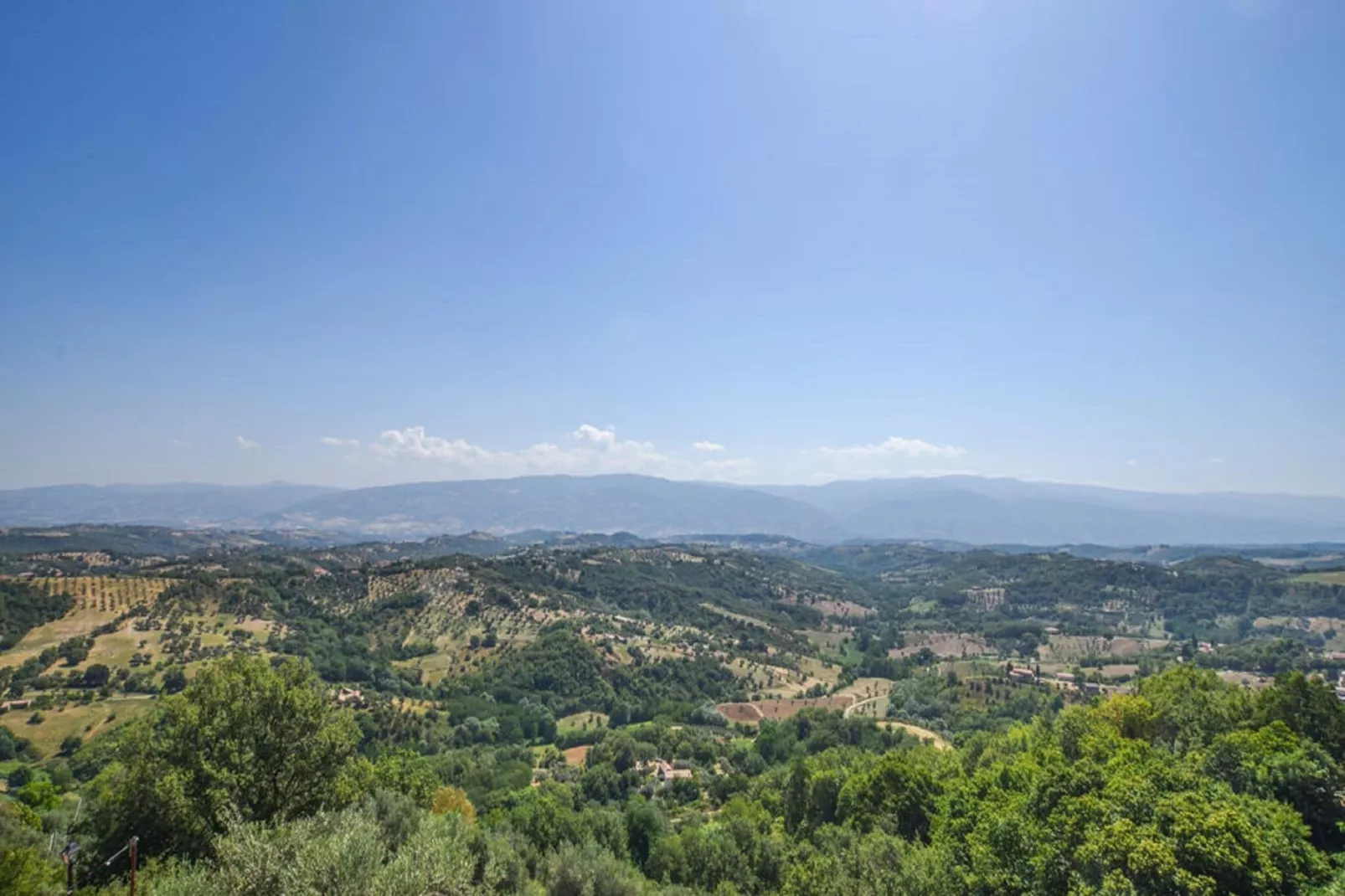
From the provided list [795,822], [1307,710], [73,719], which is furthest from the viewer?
[73,719]

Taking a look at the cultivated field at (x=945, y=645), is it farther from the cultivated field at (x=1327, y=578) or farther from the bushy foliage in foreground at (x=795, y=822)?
the bushy foliage in foreground at (x=795, y=822)

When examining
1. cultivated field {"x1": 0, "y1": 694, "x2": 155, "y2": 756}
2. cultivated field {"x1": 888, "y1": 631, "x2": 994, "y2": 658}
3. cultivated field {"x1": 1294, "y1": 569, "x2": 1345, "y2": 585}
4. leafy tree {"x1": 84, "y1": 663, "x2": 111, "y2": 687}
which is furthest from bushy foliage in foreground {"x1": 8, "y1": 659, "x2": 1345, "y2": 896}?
cultivated field {"x1": 1294, "y1": 569, "x2": 1345, "y2": 585}

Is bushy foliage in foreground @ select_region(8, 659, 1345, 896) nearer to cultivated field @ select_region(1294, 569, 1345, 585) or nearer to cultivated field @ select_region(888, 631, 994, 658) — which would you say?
cultivated field @ select_region(888, 631, 994, 658)

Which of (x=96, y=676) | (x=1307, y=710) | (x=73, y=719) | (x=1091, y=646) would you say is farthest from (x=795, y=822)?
(x=1091, y=646)

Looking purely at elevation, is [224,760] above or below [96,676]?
above

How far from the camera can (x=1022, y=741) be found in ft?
151

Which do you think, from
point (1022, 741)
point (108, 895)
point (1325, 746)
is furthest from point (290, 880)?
point (1022, 741)

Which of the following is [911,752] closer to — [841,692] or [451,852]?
[451,852]

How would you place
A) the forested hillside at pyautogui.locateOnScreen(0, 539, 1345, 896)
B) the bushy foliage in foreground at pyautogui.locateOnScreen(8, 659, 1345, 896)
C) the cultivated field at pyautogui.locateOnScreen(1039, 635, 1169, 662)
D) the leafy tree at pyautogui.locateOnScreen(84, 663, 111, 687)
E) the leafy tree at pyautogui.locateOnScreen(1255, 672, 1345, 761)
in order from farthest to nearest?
the cultivated field at pyautogui.locateOnScreen(1039, 635, 1169, 662) → the leafy tree at pyautogui.locateOnScreen(84, 663, 111, 687) → the leafy tree at pyautogui.locateOnScreen(1255, 672, 1345, 761) → the forested hillside at pyautogui.locateOnScreen(0, 539, 1345, 896) → the bushy foliage in foreground at pyautogui.locateOnScreen(8, 659, 1345, 896)

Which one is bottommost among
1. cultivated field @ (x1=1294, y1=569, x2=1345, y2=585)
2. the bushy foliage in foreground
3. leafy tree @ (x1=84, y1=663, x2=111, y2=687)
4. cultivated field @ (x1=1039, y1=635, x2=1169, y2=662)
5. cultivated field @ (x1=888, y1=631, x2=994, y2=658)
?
cultivated field @ (x1=888, y1=631, x2=994, y2=658)

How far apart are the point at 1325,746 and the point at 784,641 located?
139 m

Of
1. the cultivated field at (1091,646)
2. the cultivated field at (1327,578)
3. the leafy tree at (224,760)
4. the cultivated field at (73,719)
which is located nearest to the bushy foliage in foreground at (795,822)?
the leafy tree at (224,760)

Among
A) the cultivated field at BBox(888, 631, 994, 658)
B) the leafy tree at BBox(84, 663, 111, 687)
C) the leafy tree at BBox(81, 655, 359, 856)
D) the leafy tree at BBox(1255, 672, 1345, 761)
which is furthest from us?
the cultivated field at BBox(888, 631, 994, 658)

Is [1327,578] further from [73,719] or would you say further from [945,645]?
[73,719]
